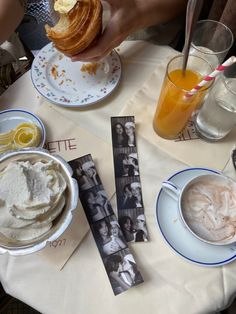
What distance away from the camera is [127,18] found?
2.34 feet

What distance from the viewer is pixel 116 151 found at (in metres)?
0.63

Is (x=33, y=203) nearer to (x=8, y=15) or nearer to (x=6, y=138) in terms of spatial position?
(x=6, y=138)

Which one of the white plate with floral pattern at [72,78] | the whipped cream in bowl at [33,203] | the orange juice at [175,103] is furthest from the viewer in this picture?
the white plate with floral pattern at [72,78]

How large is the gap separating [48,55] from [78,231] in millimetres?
445

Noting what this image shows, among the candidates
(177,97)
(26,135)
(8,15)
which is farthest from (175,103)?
(8,15)

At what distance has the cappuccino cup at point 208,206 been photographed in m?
0.53

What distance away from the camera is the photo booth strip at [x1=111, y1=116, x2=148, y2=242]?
56 centimetres

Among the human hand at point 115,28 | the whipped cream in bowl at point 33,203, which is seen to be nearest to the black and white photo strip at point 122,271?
the whipped cream in bowl at point 33,203

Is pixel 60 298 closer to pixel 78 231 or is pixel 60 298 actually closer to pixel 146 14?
pixel 78 231

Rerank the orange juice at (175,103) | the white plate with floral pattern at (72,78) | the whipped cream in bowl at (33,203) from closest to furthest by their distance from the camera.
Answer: the whipped cream in bowl at (33,203) → the orange juice at (175,103) → the white plate with floral pattern at (72,78)

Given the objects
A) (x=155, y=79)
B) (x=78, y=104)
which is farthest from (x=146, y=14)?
(x=78, y=104)

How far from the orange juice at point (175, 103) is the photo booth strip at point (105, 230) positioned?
6.7 inches

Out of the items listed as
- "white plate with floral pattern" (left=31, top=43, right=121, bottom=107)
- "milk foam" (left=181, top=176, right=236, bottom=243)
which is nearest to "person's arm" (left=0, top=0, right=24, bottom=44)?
"white plate with floral pattern" (left=31, top=43, right=121, bottom=107)

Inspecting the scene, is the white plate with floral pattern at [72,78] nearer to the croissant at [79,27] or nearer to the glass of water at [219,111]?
the croissant at [79,27]
